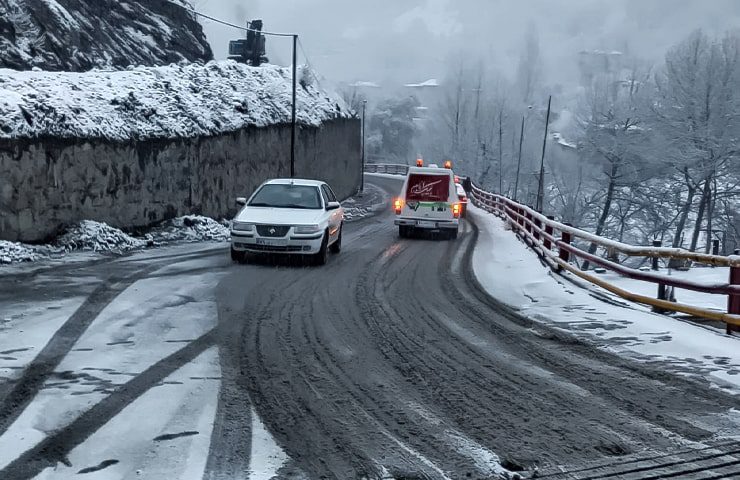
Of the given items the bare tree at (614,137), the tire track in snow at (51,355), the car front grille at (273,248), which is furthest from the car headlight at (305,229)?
the bare tree at (614,137)

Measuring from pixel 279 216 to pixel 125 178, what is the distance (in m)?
4.80

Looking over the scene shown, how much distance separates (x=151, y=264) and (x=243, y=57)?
36.7 metres

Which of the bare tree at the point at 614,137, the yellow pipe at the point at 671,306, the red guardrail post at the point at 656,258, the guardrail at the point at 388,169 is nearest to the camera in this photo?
the yellow pipe at the point at 671,306

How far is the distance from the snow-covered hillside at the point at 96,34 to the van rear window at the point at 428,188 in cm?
1294

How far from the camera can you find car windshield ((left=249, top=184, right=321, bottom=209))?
49.5ft

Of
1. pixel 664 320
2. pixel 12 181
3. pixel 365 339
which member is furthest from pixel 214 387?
pixel 12 181

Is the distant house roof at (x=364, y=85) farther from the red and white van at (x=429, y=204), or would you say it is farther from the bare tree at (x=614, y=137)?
the red and white van at (x=429, y=204)

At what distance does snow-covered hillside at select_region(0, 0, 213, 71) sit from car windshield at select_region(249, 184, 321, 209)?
488 inches

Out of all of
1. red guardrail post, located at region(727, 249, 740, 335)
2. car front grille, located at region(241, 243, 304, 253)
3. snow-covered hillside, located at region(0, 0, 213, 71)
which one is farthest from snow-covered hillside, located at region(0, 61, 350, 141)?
red guardrail post, located at region(727, 249, 740, 335)

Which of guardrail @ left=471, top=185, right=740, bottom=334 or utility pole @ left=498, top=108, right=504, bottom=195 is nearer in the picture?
guardrail @ left=471, top=185, right=740, bottom=334

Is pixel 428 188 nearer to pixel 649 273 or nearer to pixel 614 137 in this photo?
pixel 649 273

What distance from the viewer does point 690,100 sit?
137ft

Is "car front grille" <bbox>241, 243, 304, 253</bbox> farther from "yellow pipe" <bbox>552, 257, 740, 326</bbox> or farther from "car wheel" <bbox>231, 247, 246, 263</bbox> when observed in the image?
"yellow pipe" <bbox>552, 257, 740, 326</bbox>

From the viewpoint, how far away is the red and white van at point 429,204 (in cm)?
2186
